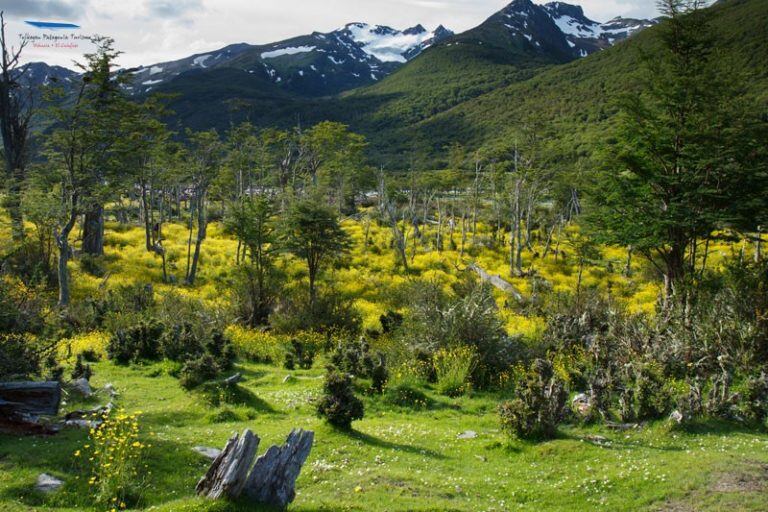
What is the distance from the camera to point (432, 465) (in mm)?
8805

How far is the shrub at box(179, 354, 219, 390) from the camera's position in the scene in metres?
13.0

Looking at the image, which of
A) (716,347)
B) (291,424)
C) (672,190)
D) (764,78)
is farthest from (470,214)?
(764,78)

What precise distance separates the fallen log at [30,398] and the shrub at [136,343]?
7.09 m

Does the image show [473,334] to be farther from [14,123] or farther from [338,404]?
[14,123]

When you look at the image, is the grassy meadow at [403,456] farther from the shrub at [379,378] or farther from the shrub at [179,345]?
the shrub at [179,345]

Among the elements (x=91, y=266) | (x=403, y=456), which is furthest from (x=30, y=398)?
(x=91, y=266)

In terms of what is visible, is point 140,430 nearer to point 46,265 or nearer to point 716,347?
point 716,347

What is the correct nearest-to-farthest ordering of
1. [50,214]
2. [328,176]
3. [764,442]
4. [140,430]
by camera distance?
[764,442] < [140,430] < [50,214] < [328,176]

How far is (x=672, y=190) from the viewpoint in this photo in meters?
18.3

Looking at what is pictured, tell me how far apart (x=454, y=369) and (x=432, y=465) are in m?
5.42


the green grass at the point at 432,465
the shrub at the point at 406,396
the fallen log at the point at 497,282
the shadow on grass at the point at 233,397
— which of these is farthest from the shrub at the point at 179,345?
the fallen log at the point at 497,282

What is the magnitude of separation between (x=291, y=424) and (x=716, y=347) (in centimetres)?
1052

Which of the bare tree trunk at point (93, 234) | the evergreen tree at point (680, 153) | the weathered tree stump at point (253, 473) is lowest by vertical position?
the weathered tree stump at point (253, 473)

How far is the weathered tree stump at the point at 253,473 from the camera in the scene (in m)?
5.99
